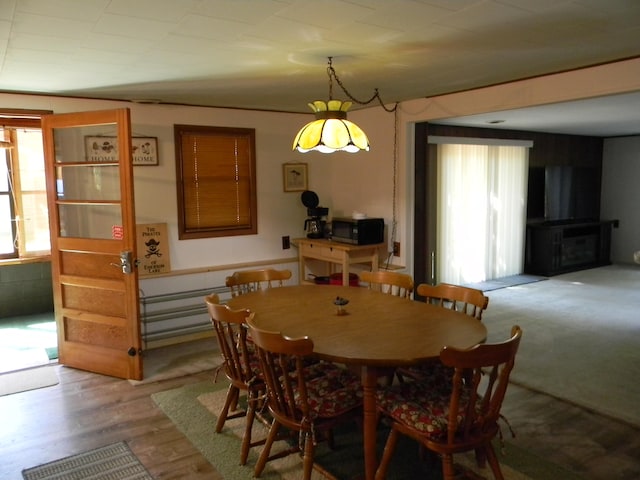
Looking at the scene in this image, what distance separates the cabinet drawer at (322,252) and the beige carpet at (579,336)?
5.23 feet

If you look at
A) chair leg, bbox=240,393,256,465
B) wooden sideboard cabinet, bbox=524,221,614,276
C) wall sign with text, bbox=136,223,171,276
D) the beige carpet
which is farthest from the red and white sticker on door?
wooden sideboard cabinet, bbox=524,221,614,276

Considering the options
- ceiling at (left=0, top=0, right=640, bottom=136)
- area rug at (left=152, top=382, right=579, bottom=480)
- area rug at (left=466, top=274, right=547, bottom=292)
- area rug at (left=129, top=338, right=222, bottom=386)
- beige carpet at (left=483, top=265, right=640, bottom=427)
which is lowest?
area rug at (left=152, top=382, right=579, bottom=480)

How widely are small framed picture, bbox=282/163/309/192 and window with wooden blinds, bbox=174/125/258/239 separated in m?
0.36

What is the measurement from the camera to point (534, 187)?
305 inches

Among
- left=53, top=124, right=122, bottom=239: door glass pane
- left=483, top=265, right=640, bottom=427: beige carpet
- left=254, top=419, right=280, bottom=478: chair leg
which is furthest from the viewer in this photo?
left=53, top=124, right=122, bottom=239: door glass pane

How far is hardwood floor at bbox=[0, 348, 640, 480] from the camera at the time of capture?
2.62 metres

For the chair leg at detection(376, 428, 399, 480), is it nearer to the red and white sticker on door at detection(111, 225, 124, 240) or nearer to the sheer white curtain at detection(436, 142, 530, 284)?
the red and white sticker on door at detection(111, 225, 124, 240)

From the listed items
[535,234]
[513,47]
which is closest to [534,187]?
[535,234]

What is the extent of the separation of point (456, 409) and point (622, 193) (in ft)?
27.0

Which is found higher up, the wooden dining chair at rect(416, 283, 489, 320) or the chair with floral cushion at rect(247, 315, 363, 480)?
the wooden dining chair at rect(416, 283, 489, 320)

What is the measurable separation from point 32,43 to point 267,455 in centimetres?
246

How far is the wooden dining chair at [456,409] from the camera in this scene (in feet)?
6.32

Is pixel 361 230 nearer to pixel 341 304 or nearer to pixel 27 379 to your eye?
pixel 341 304

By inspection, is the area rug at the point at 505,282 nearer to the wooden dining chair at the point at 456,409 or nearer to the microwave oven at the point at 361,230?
the microwave oven at the point at 361,230
